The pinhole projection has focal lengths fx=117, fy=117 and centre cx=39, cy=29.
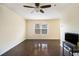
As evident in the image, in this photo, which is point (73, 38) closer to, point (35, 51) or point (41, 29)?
point (35, 51)

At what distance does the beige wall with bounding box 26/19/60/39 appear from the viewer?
10797 millimetres

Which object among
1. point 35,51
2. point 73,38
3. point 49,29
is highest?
point 49,29

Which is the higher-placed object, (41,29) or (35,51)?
(41,29)

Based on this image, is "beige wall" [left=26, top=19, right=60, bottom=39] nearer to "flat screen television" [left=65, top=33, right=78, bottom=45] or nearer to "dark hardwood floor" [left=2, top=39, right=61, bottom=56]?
"dark hardwood floor" [left=2, top=39, right=61, bottom=56]

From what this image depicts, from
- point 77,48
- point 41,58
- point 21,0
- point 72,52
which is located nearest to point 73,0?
point 21,0

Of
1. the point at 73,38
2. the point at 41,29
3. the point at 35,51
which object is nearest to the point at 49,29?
the point at 41,29

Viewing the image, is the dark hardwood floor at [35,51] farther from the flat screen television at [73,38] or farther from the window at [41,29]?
the window at [41,29]

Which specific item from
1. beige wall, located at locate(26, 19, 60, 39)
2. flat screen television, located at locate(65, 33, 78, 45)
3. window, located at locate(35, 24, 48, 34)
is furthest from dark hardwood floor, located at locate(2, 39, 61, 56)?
window, located at locate(35, 24, 48, 34)

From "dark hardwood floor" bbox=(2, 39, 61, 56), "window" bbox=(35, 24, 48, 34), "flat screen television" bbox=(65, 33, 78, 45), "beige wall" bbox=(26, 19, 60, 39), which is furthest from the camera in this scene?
"window" bbox=(35, 24, 48, 34)

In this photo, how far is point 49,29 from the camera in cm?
1091

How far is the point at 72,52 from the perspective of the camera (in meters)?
3.75

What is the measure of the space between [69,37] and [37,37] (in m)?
6.25

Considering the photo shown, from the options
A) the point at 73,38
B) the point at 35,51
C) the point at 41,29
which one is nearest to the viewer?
the point at 73,38

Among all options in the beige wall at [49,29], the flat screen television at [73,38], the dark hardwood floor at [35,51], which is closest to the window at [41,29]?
the beige wall at [49,29]
